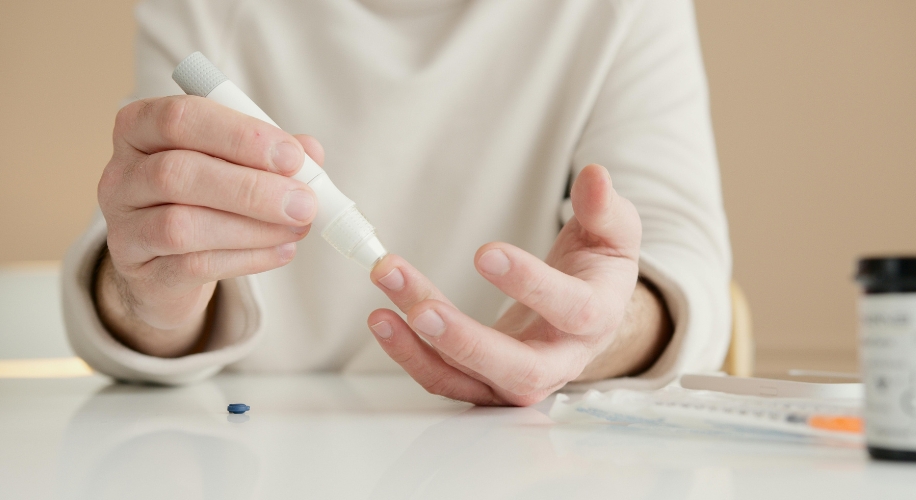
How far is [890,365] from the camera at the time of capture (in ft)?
0.96

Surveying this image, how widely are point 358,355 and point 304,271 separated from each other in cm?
13

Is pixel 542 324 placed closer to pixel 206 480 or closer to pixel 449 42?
pixel 206 480

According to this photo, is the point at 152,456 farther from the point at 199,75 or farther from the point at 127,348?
the point at 127,348

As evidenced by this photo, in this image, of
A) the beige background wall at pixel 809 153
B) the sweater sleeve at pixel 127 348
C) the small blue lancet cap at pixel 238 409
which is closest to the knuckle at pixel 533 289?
the small blue lancet cap at pixel 238 409

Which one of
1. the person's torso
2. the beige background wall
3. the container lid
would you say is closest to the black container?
the container lid

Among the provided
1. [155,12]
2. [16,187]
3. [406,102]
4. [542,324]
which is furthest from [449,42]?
[16,187]

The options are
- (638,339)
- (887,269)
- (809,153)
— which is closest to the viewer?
(887,269)

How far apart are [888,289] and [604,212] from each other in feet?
0.75

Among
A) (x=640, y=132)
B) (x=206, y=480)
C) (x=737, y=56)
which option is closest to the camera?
(x=206, y=480)

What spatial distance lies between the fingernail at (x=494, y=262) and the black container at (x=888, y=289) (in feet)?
0.67

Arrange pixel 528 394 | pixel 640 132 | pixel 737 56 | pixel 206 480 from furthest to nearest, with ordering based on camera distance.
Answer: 1. pixel 737 56
2. pixel 640 132
3. pixel 528 394
4. pixel 206 480

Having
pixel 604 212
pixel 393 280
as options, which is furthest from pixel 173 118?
pixel 604 212

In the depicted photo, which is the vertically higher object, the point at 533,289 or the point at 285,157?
the point at 285,157

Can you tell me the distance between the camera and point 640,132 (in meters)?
0.93
